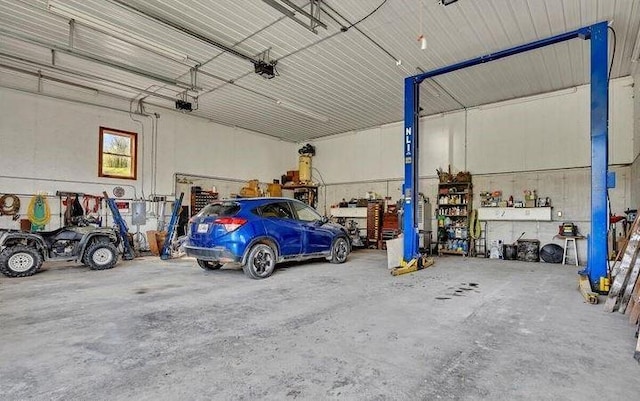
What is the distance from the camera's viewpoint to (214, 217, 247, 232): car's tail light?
17.7 ft

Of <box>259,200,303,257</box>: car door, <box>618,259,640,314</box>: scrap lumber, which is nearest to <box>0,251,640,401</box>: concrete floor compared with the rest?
<box>618,259,640,314</box>: scrap lumber

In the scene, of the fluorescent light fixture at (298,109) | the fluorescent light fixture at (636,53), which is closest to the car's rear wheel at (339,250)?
the fluorescent light fixture at (298,109)

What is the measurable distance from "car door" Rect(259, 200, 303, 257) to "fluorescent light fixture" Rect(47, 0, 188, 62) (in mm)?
3259

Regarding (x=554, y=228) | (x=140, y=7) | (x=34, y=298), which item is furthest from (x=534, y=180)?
(x=34, y=298)

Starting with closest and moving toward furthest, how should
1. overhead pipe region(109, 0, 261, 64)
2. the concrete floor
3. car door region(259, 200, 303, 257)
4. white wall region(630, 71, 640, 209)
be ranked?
1. the concrete floor
2. overhead pipe region(109, 0, 261, 64)
3. car door region(259, 200, 303, 257)
4. white wall region(630, 71, 640, 209)

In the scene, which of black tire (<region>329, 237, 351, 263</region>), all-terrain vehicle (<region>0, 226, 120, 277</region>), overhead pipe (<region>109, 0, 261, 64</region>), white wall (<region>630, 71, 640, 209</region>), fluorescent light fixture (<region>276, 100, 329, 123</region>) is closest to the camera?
overhead pipe (<region>109, 0, 261, 64</region>)

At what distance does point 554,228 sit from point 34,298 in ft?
33.9

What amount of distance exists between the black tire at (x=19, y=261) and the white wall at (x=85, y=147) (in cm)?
235

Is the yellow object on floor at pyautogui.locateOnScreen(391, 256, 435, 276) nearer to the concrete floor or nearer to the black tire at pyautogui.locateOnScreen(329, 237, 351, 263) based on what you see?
the concrete floor

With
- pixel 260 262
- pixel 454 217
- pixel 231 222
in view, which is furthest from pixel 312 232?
pixel 454 217

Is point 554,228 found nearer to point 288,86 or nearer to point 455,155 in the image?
point 455,155

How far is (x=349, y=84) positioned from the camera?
8188 millimetres

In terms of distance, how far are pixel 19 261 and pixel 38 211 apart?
7.89ft

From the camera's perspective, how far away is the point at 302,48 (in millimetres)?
6422
